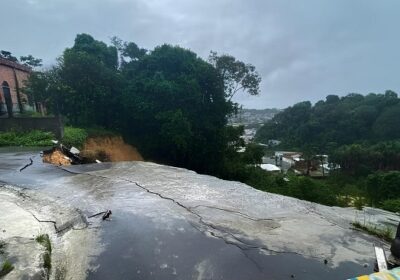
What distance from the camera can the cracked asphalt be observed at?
3.43 metres

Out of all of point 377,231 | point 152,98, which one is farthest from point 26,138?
point 377,231

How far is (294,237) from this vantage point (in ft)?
13.8

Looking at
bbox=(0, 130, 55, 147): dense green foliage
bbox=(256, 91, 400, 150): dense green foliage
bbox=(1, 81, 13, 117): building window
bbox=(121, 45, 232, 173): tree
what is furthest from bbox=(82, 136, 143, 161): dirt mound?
bbox=(256, 91, 400, 150): dense green foliage

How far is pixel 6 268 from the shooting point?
3.23 metres

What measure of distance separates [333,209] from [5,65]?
25.9 metres

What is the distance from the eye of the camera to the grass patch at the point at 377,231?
4188 millimetres

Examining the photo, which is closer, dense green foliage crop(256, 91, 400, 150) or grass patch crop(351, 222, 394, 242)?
grass patch crop(351, 222, 394, 242)

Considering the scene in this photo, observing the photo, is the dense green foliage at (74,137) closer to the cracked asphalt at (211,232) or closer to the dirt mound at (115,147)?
the dirt mound at (115,147)

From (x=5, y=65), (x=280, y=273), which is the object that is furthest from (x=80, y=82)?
(x=280, y=273)

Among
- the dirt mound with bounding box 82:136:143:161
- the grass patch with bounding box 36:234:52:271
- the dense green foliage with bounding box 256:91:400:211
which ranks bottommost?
the dense green foliage with bounding box 256:91:400:211

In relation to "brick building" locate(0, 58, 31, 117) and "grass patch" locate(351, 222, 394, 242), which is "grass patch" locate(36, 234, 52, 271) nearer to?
"grass patch" locate(351, 222, 394, 242)

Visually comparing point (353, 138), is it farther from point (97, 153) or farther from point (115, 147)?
point (97, 153)

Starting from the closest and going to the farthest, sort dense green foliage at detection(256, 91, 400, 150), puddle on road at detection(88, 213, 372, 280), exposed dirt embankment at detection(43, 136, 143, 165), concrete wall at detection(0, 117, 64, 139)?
1. puddle on road at detection(88, 213, 372, 280)
2. exposed dirt embankment at detection(43, 136, 143, 165)
3. concrete wall at detection(0, 117, 64, 139)
4. dense green foliage at detection(256, 91, 400, 150)

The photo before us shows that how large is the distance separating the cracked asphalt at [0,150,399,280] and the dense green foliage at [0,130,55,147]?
8.60 metres
